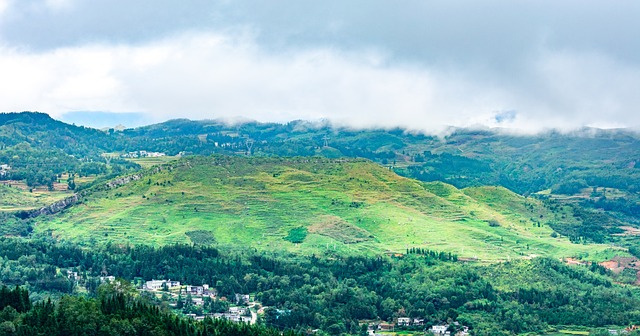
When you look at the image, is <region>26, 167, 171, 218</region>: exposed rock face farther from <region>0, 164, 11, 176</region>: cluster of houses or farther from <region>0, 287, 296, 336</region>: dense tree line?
<region>0, 287, 296, 336</region>: dense tree line

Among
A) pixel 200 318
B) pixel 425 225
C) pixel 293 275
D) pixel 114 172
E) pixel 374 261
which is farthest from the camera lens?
pixel 114 172

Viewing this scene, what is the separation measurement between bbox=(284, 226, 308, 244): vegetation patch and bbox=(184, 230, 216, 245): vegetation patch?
35.7 feet

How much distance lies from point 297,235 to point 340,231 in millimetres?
6676

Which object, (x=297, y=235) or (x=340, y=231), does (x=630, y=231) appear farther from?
(x=297, y=235)

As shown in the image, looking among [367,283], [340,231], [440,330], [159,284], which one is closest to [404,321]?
[440,330]

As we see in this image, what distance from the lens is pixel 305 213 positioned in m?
140

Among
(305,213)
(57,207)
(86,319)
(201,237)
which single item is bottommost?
(201,237)

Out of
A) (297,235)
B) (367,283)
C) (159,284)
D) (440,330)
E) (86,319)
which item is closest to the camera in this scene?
(86,319)

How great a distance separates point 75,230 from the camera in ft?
433

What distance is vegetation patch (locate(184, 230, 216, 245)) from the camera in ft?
410

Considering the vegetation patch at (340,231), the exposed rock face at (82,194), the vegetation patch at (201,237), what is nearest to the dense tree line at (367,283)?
the vegetation patch at (201,237)

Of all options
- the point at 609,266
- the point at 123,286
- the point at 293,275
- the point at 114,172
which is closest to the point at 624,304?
the point at 609,266

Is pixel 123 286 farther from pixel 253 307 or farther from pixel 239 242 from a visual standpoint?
pixel 239 242

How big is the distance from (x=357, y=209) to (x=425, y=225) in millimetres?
11352
